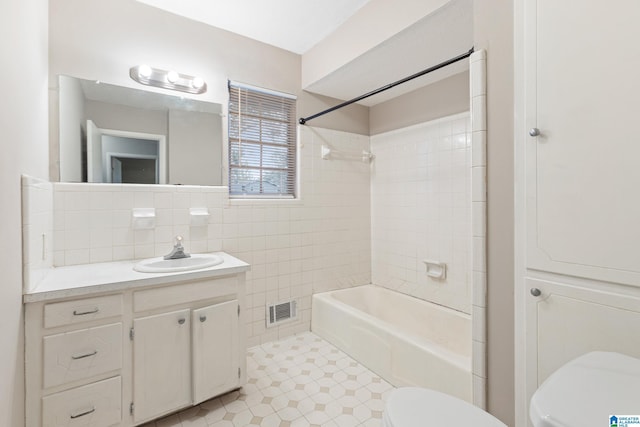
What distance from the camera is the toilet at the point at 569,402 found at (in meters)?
0.67

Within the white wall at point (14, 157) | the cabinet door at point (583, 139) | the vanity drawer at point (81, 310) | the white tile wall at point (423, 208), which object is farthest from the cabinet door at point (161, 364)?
the white tile wall at point (423, 208)

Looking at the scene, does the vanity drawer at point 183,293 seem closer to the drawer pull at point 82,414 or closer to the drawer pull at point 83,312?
the drawer pull at point 83,312

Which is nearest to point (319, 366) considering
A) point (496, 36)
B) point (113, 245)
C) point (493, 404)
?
point (493, 404)

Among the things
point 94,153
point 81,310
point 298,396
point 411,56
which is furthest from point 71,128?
point 411,56

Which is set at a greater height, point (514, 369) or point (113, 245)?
point (113, 245)

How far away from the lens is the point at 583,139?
1.05 m

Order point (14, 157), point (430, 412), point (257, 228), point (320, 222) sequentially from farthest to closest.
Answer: point (320, 222) → point (257, 228) → point (14, 157) → point (430, 412)

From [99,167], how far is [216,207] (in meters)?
0.78

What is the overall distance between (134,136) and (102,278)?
101 centimetres

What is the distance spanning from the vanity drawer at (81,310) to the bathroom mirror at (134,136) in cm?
85

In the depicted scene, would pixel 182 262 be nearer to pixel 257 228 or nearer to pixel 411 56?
pixel 257 228

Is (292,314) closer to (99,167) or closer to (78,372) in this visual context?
(78,372)

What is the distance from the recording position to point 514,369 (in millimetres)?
1260

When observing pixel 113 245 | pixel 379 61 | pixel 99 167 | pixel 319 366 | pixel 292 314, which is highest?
pixel 379 61
